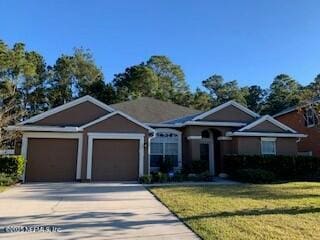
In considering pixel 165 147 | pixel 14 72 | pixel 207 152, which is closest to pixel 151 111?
pixel 165 147

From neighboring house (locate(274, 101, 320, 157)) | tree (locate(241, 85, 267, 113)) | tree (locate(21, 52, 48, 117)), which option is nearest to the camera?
neighboring house (locate(274, 101, 320, 157))

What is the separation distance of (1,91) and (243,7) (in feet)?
93.2

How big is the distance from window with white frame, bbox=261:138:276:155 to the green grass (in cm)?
876

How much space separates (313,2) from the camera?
1387 cm

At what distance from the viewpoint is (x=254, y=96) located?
54.8m

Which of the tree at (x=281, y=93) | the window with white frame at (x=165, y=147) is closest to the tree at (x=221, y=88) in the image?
the tree at (x=281, y=93)

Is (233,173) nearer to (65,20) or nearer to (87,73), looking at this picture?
(65,20)

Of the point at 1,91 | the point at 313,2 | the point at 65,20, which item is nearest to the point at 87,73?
the point at 1,91

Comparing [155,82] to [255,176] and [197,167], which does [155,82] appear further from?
[255,176]

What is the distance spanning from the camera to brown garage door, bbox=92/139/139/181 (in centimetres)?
1883

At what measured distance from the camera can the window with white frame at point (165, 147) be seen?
22156 mm

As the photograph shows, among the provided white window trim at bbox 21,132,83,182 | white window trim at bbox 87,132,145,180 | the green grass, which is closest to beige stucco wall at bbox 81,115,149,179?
white window trim at bbox 87,132,145,180

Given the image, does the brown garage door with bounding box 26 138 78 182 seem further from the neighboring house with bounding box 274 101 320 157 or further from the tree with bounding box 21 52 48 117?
the tree with bounding box 21 52 48 117

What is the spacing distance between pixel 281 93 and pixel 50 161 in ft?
142
